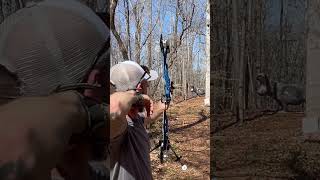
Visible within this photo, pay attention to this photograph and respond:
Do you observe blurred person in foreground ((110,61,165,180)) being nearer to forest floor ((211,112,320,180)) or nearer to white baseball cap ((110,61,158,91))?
white baseball cap ((110,61,158,91))

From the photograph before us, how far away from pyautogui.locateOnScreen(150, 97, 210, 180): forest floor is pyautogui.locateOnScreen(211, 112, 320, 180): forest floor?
3.79ft

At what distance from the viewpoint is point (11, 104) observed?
13.6 inches

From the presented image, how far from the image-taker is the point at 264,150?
0.95m

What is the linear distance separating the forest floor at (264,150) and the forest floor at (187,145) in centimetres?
116

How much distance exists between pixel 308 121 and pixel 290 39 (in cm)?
22

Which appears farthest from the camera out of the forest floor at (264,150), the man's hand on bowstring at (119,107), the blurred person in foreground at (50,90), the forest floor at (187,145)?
the forest floor at (187,145)

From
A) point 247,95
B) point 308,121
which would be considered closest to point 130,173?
point 247,95

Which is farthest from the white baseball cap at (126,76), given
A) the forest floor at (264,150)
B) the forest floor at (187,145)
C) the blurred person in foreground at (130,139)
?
the forest floor at (187,145)

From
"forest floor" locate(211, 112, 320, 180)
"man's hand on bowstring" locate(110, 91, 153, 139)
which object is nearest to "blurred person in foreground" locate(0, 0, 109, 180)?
"man's hand on bowstring" locate(110, 91, 153, 139)

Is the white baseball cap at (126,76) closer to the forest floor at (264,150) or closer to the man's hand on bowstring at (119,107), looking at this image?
the man's hand on bowstring at (119,107)

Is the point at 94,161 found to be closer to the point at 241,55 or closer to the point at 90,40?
the point at 90,40

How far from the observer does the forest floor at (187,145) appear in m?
3.15

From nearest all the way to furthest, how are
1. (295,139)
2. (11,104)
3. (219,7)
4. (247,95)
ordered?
(11,104)
(219,7)
(247,95)
(295,139)

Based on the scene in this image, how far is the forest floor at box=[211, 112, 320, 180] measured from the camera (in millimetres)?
816
